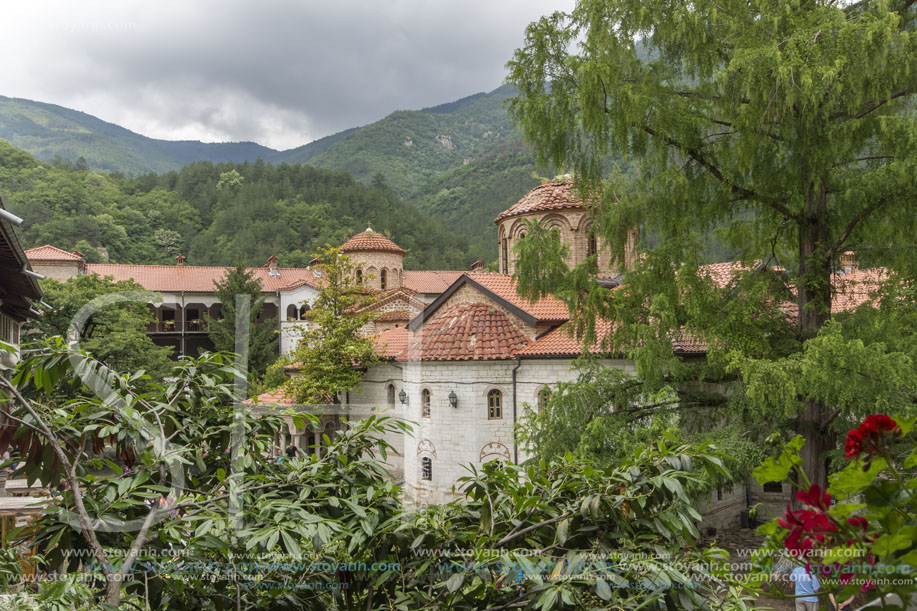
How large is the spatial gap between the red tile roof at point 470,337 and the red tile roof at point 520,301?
48cm

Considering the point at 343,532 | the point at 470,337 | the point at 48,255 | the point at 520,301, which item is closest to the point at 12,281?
the point at 343,532

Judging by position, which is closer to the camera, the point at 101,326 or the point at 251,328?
the point at 101,326

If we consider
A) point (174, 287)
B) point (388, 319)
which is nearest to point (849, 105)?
point (388, 319)

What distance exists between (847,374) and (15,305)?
12.2 metres

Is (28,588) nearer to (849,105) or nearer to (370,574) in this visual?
(370,574)

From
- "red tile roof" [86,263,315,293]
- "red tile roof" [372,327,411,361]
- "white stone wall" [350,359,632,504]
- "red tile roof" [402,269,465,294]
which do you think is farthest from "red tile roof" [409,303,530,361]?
"red tile roof" [402,269,465,294]

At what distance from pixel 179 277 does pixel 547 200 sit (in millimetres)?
28616

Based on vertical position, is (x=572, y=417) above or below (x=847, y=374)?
below

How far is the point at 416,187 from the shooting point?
91750mm

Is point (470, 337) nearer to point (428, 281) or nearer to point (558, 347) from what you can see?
point (558, 347)

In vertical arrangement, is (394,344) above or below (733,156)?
below

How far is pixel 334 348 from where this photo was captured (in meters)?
18.0

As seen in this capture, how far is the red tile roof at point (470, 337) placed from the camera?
14.1 meters

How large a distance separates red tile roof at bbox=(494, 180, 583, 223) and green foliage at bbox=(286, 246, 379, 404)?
531 cm
